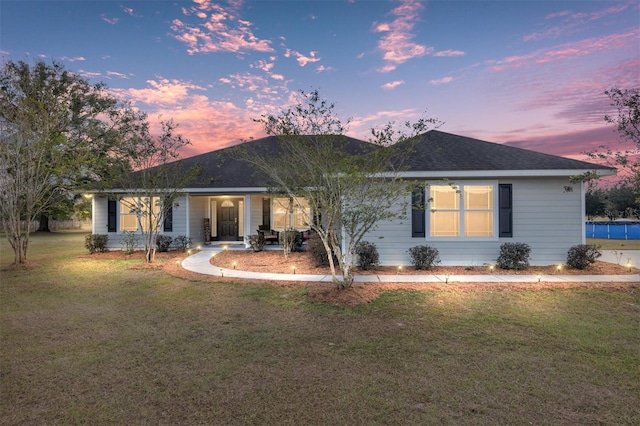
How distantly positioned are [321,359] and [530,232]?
8.77 meters

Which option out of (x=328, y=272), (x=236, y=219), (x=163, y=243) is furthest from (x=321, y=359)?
(x=236, y=219)

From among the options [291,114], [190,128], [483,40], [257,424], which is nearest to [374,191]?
[291,114]

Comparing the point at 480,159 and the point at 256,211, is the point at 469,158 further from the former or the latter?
the point at 256,211

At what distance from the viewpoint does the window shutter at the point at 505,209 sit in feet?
32.6

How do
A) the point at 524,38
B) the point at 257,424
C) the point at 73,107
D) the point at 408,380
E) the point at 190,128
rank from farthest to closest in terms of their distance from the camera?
the point at 73,107 < the point at 190,128 < the point at 524,38 < the point at 408,380 < the point at 257,424

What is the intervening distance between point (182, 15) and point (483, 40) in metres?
9.98

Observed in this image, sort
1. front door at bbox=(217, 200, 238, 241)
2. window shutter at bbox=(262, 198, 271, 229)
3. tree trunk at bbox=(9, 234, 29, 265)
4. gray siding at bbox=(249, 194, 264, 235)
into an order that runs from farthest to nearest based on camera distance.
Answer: front door at bbox=(217, 200, 238, 241) < window shutter at bbox=(262, 198, 271, 229) < gray siding at bbox=(249, 194, 264, 235) < tree trunk at bbox=(9, 234, 29, 265)

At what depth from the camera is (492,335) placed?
4672mm

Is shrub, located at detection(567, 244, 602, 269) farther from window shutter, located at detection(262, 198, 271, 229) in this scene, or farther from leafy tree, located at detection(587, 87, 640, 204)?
window shutter, located at detection(262, 198, 271, 229)

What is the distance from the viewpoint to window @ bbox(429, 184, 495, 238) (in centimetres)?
1016

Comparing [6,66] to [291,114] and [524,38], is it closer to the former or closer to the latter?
[291,114]

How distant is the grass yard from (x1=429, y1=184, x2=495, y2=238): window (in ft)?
12.0

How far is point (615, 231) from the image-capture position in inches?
810

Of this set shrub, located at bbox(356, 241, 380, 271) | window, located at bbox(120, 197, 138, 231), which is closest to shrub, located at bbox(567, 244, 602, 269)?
shrub, located at bbox(356, 241, 380, 271)
